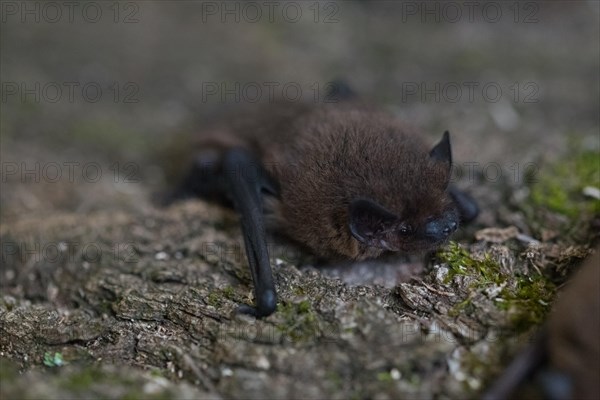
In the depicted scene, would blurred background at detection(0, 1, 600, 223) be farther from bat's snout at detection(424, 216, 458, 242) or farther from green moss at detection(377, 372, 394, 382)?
green moss at detection(377, 372, 394, 382)

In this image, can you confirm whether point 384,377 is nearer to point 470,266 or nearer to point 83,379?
point 470,266

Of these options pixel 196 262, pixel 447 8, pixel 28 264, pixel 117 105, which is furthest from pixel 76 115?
pixel 447 8

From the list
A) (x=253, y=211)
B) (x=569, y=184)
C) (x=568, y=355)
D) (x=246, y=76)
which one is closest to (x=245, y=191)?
(x=253, y=211)

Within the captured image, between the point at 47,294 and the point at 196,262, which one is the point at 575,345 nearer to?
the point at 196,262

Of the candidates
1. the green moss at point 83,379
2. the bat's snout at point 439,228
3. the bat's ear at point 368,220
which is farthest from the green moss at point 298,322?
the green moss at point 83,379

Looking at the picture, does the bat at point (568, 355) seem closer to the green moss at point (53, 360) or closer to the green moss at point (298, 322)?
the green moss at point (298, 322)
